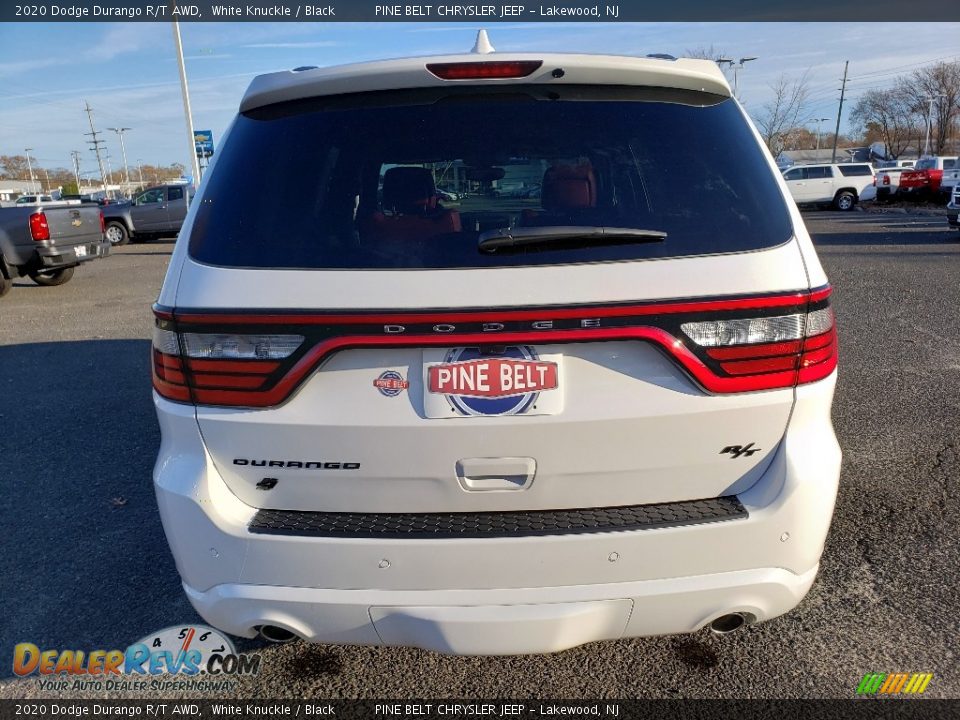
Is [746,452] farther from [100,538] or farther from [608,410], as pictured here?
[100,538]

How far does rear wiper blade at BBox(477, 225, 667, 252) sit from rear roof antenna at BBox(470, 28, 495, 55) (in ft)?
2.20

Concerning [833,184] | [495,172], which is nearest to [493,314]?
[495,172]

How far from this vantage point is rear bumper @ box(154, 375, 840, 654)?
1855mm

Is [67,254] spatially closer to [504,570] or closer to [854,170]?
[504,570]

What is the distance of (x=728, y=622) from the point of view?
2.03 metres

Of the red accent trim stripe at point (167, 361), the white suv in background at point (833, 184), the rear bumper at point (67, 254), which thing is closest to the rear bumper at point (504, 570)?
the red accent trim stripe at point (167, 361)

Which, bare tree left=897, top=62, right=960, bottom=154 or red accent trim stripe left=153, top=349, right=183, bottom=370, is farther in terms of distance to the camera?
bare tree left=897, top=62, right=960, bottom=154

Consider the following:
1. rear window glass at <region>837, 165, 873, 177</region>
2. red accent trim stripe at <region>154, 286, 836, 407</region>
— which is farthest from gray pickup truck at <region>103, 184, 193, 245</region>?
rear window glass at <region>837, 165, 873, 177</region>

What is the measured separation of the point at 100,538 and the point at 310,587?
2085 millimetres

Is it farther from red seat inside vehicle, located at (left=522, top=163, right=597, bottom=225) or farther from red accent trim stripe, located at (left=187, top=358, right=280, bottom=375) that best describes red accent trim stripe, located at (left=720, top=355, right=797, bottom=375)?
red accent trim stripe, located at (left=187, top=358, right=280, bottom=375)

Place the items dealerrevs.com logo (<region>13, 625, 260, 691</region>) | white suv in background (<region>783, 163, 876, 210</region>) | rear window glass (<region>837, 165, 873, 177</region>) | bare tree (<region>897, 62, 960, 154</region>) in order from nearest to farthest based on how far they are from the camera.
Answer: dealerrevs.com logo (<region>13, 625, 260, 691</region>), white suv in background (<region>783, 163, 876, 210</region>), rear window glass (<region>837, 165, 873, 177</region>), bare tree (<region>897, 62, 960, 154</region>)

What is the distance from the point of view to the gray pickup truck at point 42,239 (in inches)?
427

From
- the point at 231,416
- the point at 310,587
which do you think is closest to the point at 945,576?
the point at 310,587

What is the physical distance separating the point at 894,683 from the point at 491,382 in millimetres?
1813
